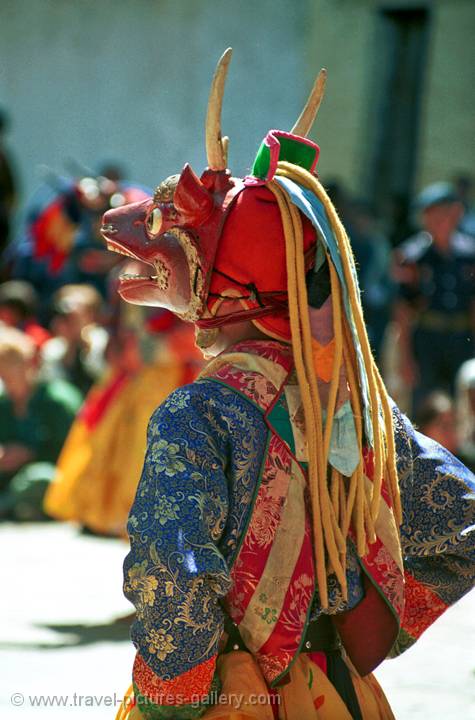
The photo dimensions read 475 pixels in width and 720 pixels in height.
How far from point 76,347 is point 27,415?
890mm

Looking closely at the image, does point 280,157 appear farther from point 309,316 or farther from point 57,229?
point 57,229

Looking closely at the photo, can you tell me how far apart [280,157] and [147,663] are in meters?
1.02

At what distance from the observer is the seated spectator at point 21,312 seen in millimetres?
9445

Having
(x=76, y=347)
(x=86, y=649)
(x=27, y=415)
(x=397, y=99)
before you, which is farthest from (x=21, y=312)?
(x=86, y=649)

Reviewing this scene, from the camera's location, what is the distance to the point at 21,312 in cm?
949

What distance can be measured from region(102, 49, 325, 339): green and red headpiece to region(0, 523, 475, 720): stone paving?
1.64 meters

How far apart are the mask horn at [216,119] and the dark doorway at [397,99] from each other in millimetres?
9327

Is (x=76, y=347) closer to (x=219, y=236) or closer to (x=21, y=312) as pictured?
(x=21, y=312)

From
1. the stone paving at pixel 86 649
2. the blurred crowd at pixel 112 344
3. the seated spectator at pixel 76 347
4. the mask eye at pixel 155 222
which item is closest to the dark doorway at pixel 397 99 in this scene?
the blurred crowd at pixel 112 344

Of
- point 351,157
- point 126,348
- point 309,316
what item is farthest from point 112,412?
point 351,157

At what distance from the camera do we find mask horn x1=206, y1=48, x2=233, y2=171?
102 inches

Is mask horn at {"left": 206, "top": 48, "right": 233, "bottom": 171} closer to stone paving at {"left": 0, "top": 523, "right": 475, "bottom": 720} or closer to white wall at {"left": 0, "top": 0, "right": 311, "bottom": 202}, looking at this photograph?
stone paving at {"left": 0, "top": 523, "right": 475, "bottom": 720}

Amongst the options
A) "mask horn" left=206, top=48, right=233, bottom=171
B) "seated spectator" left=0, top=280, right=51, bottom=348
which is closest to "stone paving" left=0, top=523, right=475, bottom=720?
"mask horn" left=206, top=48, right=233, bottom=171

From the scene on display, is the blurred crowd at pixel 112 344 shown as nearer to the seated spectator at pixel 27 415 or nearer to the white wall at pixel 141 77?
the seated spectator at pixel 27 415
